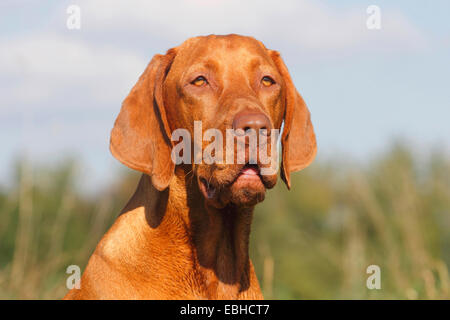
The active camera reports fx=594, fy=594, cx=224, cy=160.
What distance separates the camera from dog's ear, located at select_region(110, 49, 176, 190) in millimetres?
3768

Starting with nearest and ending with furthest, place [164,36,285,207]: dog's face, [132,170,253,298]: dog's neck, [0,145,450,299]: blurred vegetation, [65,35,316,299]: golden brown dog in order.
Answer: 1. [164,36,285,207]: dog's face
2. [65,35,316,299]: golden brown dog
3. [132,170,253,298]: dog's neck
4. [0,145,450,299]: blurred vegetation

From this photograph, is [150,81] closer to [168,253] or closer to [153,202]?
[153,202]

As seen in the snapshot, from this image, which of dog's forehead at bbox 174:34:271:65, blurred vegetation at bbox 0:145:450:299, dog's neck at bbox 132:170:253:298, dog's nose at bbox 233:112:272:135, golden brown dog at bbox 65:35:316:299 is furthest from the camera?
blurred vegetation at bbox 0:145:450:299

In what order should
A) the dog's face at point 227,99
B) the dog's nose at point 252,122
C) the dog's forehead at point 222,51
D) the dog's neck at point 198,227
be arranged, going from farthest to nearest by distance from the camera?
the dog's forehead at point 222,51
the dog's neck at point 198,227
the dog's face at point 227,99
the dog's nose at point 252,122

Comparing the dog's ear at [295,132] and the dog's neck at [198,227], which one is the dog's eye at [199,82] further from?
the dog's ear at [295,132]

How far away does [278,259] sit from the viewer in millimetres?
19359

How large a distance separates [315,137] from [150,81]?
1280mm

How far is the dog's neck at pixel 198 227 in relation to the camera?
374cm

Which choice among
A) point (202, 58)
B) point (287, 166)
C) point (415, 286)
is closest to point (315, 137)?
point (287, 166)

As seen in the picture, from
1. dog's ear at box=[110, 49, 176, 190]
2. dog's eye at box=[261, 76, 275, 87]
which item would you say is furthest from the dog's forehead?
dog's ear at box=[110, 49, 176, 190]

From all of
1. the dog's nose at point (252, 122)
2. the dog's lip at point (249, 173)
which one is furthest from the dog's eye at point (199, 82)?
the dog's lip at point (249, 173)

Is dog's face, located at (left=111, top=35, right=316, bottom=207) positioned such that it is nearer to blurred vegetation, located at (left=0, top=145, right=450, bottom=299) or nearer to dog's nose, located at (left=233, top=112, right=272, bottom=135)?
dog's nose, located at (left=233, top=112, right=272, bottom=135)

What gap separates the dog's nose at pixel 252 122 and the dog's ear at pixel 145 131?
2.11ft

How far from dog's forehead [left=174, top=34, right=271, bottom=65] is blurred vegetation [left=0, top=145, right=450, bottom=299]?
7.90 feet
